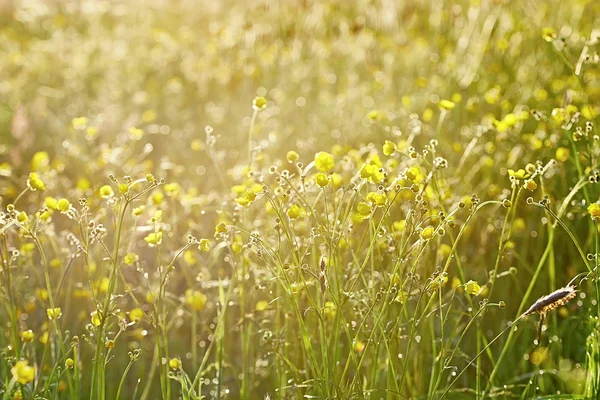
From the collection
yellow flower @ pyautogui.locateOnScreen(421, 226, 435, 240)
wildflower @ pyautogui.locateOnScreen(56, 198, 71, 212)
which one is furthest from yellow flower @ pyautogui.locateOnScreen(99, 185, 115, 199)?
yellow flower @ pyautogui.locateOnScreen(421, 226, 435, 240)

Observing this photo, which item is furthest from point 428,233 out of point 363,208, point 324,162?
point 324,162

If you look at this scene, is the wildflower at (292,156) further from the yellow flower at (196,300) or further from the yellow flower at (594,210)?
the yellow flower at (594,210)

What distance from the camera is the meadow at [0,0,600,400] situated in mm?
1704

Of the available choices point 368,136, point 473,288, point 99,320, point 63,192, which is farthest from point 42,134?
point 473,288

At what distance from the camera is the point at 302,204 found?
6.43 feet

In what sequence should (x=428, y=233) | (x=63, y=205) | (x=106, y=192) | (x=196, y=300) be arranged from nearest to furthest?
(x=428, y=233)
(x=63, y=205)
(x=106, y=192)
(x=196, y=300)

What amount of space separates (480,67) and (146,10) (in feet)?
10.2

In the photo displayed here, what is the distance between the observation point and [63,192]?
2996mm

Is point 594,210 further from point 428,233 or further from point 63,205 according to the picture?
point 63,205

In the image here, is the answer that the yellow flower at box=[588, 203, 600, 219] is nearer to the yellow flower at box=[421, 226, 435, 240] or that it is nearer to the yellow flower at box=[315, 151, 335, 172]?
the yellow flower at box=[421, 226, 435, 240]

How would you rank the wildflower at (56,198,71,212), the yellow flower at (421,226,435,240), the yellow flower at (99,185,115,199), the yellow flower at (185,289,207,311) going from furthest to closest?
the yellow flower at (185,289,207,311) < the yellow flower at (99,185,115,199) < the wildflower at (56,198,71,212) < the yellow flower at (421,226,435,240)

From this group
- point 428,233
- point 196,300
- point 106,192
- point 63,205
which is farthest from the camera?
point 196,300

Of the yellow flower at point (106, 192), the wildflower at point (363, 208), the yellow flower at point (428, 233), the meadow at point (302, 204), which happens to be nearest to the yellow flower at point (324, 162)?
the meadow at point (302, 204)

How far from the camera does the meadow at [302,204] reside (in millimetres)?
1704
